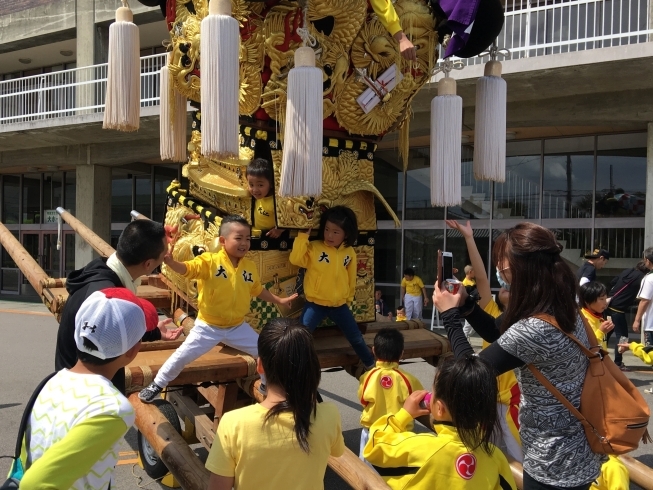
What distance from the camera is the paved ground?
3.92 metres

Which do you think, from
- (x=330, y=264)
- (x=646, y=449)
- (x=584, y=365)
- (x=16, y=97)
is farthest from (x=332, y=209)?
(x=16, y=97)

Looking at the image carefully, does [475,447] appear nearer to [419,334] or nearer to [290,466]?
[290,466]

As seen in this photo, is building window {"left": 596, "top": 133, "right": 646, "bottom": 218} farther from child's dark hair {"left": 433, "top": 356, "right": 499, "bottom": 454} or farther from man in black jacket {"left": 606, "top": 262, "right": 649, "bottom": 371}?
child's dark hair {"left": 433, "top": 356, "right": 499, "bottom": 454}

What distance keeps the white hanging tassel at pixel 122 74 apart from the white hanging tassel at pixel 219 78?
3.00 feet

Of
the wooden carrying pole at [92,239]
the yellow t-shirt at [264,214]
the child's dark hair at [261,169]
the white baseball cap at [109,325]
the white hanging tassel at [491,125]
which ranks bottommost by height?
the white baseball cap at [109,325]

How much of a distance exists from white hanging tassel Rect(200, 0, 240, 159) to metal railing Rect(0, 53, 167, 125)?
8.53 metres

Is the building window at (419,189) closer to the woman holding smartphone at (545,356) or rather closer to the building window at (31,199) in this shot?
the woman holding smartphone at (545,356)

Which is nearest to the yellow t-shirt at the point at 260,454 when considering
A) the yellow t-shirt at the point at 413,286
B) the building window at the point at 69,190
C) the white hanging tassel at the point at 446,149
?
the white hanging tassel at the point at 446,149

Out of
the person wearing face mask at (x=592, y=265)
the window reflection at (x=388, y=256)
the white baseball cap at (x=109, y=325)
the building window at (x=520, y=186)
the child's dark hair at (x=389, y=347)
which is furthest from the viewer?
the window reflection at (x=388, y=256)

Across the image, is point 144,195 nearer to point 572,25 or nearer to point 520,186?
point 520,186

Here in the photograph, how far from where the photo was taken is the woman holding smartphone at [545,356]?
179 cm

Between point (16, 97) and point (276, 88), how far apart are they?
11140 millimetres

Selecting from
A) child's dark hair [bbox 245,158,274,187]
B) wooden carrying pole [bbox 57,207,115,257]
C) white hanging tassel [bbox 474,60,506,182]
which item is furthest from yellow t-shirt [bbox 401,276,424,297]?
child's dark hair [bbox 245,158,274,187]

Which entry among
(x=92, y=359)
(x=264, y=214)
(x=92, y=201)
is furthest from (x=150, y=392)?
(x=92, y=201)
